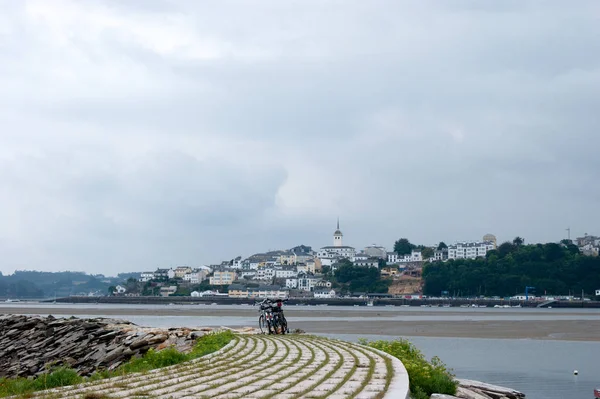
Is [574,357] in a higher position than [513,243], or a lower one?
lower

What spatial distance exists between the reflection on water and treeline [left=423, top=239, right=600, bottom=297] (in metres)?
126

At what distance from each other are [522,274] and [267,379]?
536ft

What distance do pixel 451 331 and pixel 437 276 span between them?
128 m

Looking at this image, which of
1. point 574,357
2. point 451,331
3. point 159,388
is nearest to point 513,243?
point 451,331

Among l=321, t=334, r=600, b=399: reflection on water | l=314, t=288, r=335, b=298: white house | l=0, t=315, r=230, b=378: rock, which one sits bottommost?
l=321, t=334, r=600, b=399: reflection on water

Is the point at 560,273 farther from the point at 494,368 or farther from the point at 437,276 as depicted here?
the point at 494,368

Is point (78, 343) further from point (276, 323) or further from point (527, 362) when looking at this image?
point (527, 362)

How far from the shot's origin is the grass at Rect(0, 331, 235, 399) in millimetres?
12259

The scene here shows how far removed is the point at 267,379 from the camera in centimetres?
1250

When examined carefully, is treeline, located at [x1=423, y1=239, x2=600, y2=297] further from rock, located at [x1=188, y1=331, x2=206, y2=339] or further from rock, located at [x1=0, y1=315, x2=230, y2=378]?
rock, located at [x1=188, y1=331, x2=206, y2=339]

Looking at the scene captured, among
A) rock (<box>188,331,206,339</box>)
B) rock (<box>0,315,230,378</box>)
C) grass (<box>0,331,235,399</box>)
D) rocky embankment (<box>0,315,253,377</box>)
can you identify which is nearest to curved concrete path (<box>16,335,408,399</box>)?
grass (<box>0,331,235,399</box>)

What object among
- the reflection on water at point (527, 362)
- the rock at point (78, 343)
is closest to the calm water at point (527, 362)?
the reflection on water at point (527, 362)

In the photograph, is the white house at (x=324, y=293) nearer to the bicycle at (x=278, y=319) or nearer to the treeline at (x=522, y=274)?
the treeline at (x=522, y=274)

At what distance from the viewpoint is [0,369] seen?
2527 centimetres
